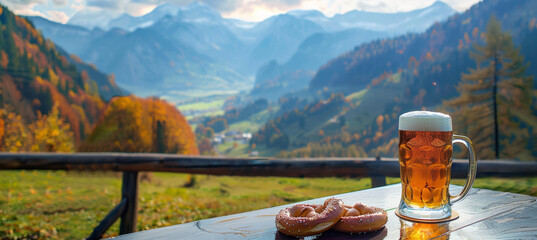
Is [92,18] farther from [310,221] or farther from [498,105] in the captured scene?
[310,221]

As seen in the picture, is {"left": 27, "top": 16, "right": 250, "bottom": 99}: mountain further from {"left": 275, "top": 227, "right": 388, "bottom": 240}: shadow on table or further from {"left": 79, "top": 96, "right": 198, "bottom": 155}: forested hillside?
{"left": 275, "top": 227, "right": 388, "bottom": 240}: shadow on table

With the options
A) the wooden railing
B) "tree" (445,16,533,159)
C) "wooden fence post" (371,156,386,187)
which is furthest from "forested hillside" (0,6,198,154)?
"tree" (445,16,533,159)

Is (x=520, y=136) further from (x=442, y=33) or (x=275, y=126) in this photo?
(x=275, y=126)

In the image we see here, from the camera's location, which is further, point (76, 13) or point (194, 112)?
point (194, 112)

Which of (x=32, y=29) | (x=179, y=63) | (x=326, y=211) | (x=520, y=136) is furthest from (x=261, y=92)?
(x=326, y=211)

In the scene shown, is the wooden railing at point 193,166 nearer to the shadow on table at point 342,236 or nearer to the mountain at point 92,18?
the shadow on table at point 342,236

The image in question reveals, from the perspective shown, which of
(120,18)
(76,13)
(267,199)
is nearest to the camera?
(267,199)

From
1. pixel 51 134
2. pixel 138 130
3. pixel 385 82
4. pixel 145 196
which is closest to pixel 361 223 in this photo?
pixel 145 196

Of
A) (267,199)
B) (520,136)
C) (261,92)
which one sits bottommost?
(267,199)
